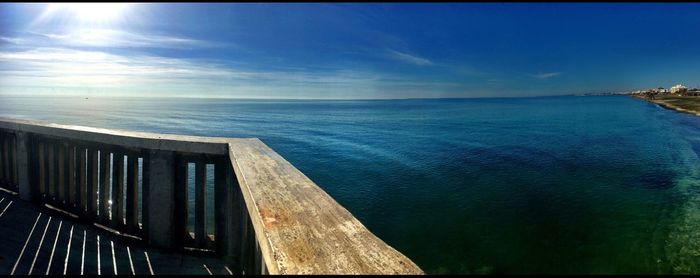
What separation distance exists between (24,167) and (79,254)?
5901 mm

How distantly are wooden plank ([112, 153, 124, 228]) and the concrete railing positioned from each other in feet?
0.10

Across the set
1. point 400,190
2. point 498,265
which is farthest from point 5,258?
point 400,190

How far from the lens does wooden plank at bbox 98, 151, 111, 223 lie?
36.2ft

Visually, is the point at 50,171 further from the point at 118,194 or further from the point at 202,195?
the point at 202,195

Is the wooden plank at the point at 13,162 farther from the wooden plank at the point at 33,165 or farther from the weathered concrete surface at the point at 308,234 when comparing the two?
the weathered concrete surface at the point at 308,234

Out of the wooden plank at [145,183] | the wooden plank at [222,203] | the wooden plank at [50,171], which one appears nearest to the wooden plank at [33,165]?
the wooden plank at [50,171]

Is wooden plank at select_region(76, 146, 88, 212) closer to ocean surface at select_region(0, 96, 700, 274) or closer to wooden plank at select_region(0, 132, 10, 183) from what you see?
wooden plank at select_region(0, 132, 10, 183)

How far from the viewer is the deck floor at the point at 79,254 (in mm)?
8805

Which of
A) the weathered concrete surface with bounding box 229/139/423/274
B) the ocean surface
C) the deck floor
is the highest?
the weathered concrete surface with bounding box 229/139/423/274

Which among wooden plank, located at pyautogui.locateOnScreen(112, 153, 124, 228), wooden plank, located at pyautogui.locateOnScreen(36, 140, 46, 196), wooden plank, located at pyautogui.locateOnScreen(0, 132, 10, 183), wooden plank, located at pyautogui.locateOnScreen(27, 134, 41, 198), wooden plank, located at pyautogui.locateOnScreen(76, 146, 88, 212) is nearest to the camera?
wooden plank, located at pyautogui.locateOnScreen(112, 153, 124, 228)

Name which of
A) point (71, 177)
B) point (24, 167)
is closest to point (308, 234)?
point (71, 177)

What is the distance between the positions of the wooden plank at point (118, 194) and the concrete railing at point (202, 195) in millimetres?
30

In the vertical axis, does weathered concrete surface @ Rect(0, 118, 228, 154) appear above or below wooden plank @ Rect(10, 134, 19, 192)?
above

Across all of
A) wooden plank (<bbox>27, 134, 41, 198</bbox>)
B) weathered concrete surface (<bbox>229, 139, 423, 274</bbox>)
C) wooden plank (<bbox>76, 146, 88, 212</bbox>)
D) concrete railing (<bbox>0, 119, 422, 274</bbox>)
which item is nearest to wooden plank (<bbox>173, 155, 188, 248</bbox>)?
concrete railing (<bbox>0, 119, 422, 274</bbox>)
